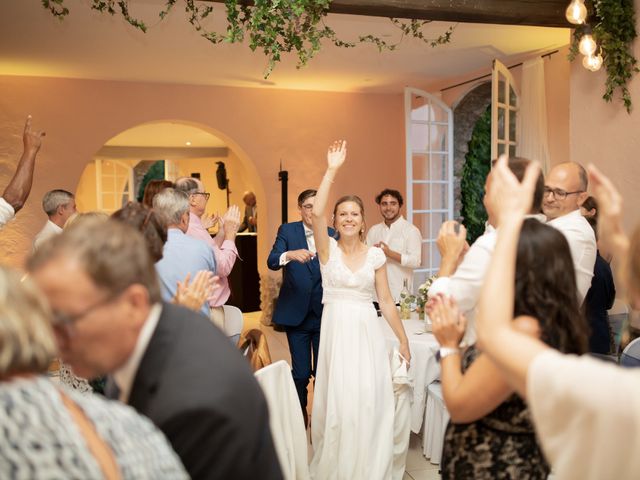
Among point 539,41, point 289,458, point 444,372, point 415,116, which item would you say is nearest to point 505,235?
point 444,372

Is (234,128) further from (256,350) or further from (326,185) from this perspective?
(256,350)

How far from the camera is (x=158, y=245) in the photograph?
2.21m

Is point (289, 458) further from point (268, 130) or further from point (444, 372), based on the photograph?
point (268, 130)

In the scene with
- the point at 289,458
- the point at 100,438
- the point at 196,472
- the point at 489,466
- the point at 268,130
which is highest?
the point at 268,130

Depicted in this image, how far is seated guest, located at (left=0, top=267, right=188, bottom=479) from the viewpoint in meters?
0.85

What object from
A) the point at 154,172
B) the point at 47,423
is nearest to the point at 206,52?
the point at 47,423

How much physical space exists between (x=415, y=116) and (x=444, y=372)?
21.2 ft

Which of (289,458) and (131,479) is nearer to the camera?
(131,479)

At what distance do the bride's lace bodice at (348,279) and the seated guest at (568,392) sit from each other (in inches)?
83.5

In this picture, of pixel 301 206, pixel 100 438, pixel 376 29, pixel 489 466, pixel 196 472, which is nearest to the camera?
pixel 100 438

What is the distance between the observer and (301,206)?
173 inches

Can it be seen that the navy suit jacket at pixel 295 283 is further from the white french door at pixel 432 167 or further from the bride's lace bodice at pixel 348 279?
the white french door at pixel 432 167

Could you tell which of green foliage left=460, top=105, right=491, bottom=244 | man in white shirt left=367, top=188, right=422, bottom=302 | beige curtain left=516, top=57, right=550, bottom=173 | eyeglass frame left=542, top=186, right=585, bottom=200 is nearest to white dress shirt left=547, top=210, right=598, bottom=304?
eyeglass frame left=542, top=186, right=585, bottom=200

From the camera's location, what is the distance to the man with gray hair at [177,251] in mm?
2678
